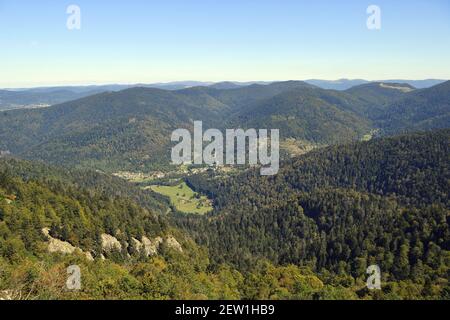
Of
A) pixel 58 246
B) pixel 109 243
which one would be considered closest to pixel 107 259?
pixel 109 243

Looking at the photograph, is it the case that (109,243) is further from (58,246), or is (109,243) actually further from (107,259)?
(58,246)

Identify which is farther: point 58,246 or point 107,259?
point 107,259

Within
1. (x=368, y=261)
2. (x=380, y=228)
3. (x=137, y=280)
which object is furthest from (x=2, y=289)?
(x=380, y=228)

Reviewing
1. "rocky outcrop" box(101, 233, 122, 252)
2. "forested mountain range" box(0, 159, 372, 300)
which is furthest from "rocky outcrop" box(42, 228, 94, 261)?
"rocky outcrop" box(101, 233, 122, 252)

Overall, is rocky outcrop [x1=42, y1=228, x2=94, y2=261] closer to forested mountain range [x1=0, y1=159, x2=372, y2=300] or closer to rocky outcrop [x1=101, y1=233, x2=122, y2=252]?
forested mountain range [x1=0, y1=159, x2=372, y2=300]

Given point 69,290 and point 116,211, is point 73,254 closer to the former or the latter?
point 69,290

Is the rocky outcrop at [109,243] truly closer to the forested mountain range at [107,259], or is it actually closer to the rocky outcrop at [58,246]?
the forested mountain range at [107,259]
